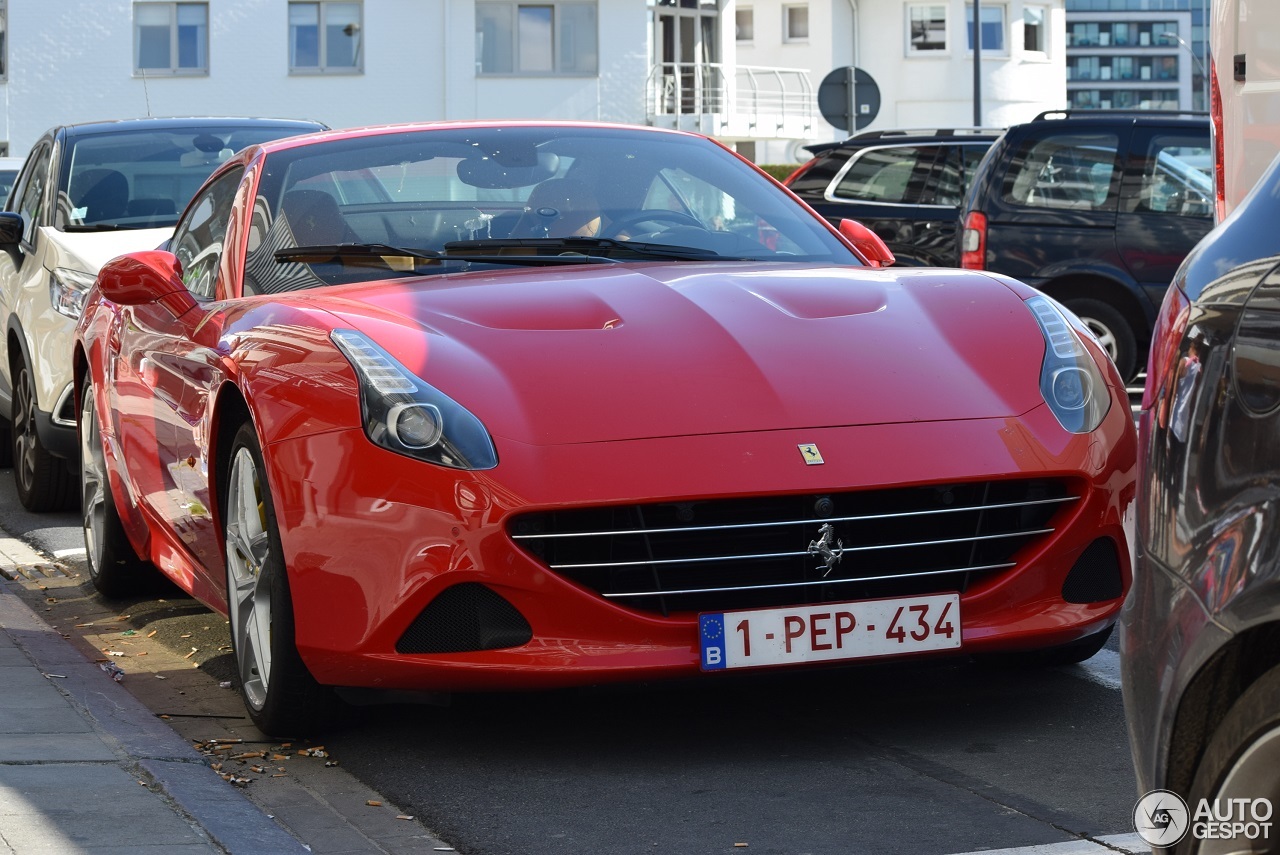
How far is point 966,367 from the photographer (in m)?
4.64

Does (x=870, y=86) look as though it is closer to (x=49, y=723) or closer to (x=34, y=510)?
(x=34, y=510)

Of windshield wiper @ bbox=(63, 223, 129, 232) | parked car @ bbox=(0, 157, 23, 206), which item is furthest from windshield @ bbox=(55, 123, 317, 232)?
parked car @ bbox=(0, 157, 23, 206)

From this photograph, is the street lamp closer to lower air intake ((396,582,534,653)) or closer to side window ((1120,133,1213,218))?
side window ((1120,133,1213,218))

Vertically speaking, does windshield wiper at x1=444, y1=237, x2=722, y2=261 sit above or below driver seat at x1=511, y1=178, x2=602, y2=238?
below

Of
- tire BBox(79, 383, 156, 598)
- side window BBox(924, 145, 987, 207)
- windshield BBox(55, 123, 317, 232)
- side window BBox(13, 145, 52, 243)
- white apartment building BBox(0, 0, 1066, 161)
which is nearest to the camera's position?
tire BBox(79, 383, 156, 598)

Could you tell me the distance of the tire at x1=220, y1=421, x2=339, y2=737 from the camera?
457 centimetres

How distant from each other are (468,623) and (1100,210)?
29.5ft

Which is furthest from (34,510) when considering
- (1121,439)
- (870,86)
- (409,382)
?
(870,86)

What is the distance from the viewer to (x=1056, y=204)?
41.6ft

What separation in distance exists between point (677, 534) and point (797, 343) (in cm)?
62

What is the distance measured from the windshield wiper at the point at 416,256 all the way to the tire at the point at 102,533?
4.78ft

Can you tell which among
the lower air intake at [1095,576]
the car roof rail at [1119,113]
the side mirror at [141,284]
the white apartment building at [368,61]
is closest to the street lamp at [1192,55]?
the white apartment building at [368,61]

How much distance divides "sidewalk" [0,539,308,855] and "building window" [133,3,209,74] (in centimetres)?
3810

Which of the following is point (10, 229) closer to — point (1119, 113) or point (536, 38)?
point (1119, 113)
